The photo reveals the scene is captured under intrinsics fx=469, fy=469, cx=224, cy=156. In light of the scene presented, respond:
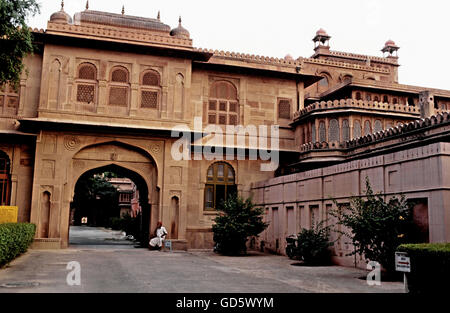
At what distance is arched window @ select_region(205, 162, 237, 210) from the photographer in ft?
Result: 80.8

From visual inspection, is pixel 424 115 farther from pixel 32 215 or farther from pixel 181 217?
pixel 32 215

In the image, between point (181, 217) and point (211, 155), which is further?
point (211, 155)

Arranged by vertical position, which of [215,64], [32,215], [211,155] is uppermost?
[215,64]

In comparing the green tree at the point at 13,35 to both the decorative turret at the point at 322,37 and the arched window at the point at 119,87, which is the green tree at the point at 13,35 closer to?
the arched window at the point at 119,87

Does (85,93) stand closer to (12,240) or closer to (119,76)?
(119,76)

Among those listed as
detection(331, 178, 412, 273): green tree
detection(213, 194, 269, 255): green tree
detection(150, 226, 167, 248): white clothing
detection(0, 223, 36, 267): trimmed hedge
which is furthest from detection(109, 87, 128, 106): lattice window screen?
detection(331, 178, 412, 273): green tree

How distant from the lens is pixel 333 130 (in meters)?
23.6

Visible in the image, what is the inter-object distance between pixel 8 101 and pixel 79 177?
4.92m

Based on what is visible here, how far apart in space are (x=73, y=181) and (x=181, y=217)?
18.0 feet

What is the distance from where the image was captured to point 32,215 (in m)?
21.4

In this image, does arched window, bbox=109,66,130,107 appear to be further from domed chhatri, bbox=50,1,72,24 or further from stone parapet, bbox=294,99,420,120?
stone parapet, bbox=294,99,420,120

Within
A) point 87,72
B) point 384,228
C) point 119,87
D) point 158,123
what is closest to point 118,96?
point 119,87

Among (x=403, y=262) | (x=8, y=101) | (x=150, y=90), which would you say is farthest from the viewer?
(x=150, y=90)
